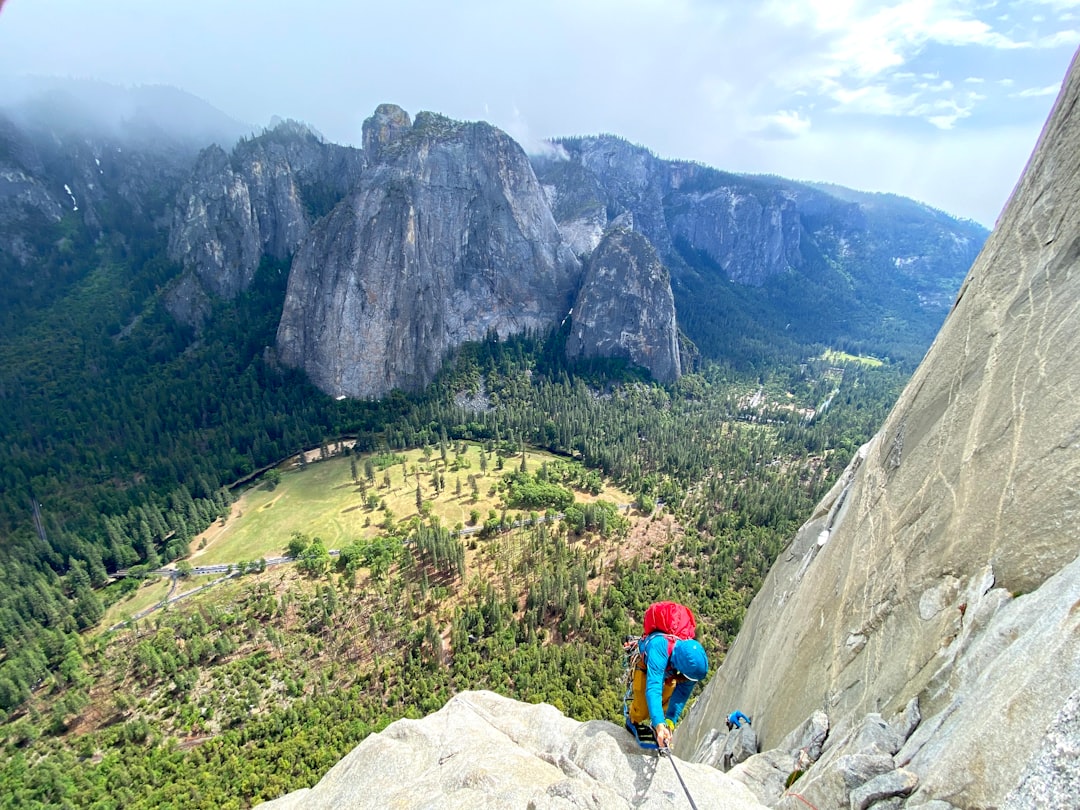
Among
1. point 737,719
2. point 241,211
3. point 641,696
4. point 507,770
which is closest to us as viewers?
point 641,696

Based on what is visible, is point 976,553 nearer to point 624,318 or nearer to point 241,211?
point 624,318

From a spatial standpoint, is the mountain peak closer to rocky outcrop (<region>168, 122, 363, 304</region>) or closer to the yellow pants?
rocky outcrop (<region>168, 122, 363, 304</region>)

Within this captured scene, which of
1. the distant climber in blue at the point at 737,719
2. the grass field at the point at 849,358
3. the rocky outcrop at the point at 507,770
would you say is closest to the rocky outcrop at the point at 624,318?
the grass field at the point at 849,358

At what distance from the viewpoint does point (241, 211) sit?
139 m

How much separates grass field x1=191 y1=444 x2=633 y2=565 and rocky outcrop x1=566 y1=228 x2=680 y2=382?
57212 millimetres

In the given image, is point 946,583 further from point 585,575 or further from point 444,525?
point 444,525

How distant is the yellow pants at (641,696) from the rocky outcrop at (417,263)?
11289 cm

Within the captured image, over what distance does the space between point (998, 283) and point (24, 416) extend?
13745cm

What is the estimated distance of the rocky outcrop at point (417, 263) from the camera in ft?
375

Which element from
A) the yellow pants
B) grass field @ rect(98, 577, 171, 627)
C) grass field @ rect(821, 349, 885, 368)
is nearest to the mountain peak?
grass field @ rect(98, 577, 171, 627)

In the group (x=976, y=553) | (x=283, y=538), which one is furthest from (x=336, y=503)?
(x=976, y=553)

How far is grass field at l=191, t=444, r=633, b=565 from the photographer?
65125 millimetres

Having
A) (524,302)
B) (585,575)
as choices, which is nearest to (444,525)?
(585,575)

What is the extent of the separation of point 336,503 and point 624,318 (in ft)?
308
